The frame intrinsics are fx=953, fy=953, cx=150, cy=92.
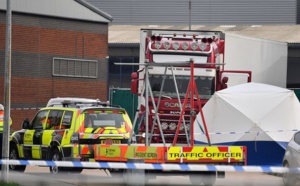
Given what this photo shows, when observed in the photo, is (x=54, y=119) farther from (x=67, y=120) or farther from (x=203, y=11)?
(x=203, y=11)

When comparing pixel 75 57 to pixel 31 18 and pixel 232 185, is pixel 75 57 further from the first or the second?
pixel 232 185

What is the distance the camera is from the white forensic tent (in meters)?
24.7

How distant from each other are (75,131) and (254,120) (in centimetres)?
550

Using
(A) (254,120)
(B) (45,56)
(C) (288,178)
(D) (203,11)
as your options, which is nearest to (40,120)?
(A) (254,120)

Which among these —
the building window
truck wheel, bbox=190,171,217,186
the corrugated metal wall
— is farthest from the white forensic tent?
the corrugated metal wall

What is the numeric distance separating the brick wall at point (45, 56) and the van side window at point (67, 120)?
21.4 meters

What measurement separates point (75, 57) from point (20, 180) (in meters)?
35.5

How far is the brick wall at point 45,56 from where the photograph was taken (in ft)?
148

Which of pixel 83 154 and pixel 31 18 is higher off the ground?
pixel 31 18

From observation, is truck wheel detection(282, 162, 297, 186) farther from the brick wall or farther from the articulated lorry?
the brick wall

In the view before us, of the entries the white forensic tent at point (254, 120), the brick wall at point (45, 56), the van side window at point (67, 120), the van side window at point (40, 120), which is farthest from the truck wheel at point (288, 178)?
the brick wall at point (45, 56)

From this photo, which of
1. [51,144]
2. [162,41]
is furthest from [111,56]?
[51,144]

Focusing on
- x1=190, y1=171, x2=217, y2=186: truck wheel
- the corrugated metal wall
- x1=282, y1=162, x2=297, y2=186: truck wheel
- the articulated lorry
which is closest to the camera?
x1=282, y1=162, x2=297, y2=186: truck wheel

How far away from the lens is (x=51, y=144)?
74.2 feet
